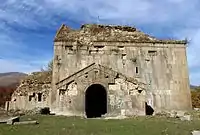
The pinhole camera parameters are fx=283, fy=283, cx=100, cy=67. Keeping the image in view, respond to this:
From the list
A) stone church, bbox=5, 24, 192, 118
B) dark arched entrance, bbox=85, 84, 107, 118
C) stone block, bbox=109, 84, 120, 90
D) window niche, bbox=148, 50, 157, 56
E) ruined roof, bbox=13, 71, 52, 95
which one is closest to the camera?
stone block, bbox=109, 84, 120, 90

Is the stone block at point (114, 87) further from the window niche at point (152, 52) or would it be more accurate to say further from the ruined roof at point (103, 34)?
the window niche at point (152, 52)

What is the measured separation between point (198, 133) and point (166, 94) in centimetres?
1812

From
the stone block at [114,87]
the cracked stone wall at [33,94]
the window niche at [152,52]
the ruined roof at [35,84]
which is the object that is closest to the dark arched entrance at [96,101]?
the stone block at [114,87]

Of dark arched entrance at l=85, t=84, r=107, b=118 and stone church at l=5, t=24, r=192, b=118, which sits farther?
stone church at l=5, t=24, r=192, b=118

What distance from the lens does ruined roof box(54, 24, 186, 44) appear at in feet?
106

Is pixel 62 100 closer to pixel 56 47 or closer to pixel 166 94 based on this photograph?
pixel 56 47

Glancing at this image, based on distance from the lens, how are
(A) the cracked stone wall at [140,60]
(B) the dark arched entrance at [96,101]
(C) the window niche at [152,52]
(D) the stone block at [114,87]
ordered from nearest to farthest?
(D) the stone block at [114,87] < (B) the dark arched entrance at [96,101] < (A) the cracked stone wall at [140,60] < (C) the window niche at [152,52]

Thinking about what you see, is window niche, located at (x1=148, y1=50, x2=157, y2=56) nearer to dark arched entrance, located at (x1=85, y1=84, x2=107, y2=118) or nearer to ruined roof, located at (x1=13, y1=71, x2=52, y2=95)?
dark arched entrance, located at (x1=85, y1=84, x2=107, y2=118)

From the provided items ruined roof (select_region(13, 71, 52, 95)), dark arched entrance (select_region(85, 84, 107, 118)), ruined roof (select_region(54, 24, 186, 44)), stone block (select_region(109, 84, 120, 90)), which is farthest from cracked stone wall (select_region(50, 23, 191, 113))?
stone block (select_region(109, 84, 120, 90))

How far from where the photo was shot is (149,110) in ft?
99.2

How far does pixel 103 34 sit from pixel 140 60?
548 centimetres

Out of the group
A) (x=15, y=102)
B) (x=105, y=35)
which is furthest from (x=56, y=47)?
(x=15, y=102)

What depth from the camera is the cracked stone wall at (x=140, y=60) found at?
1212 inches

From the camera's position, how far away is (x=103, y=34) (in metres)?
33.6
